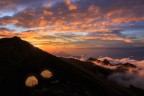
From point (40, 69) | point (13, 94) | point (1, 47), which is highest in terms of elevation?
point (1, 47)

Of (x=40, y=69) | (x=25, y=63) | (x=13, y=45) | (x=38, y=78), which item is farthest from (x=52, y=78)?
(x=13, y=45)

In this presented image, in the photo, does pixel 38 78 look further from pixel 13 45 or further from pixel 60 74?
pixel 13 45

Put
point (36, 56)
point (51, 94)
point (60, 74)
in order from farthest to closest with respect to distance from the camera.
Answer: point (36, 56) → point (60, 74) → point (51, 94)

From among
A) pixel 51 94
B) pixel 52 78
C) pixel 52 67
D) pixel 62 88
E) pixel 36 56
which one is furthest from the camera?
pixel 36 56

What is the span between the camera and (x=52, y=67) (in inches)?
4471

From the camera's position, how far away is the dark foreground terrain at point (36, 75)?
87938 mm

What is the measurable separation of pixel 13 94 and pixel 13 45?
1724 inches

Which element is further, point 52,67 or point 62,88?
point 52,67

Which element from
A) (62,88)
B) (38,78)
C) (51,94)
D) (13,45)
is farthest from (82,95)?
(13,45)

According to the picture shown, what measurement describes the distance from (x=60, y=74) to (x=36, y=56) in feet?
78.9

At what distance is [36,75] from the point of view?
10369 cm

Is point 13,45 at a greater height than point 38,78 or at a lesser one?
greater

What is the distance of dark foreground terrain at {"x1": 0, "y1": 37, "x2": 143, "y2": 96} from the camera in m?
87.9

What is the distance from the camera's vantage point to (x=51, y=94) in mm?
75062
